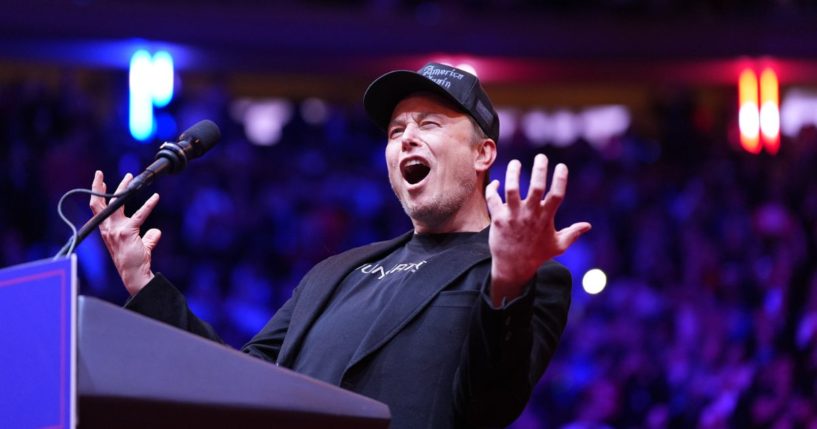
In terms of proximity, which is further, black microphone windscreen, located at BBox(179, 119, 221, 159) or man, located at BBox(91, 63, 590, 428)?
black microphone windscreen, located at BBox(179, 119, 221, 159)

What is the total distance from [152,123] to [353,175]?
1.95 meters

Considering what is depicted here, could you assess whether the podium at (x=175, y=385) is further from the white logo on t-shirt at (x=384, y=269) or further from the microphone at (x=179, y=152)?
the white logo on t-shirt at (x=384, y=269)

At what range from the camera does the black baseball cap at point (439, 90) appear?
2.55 meters

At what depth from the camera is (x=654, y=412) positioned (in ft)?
22.4

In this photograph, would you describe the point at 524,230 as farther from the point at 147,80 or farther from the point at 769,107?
the point at 769,107

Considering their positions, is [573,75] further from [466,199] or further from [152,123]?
[466,199]

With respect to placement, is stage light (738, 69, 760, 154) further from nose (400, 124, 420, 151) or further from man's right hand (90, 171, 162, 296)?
man's right hand (90, 171, 162, 296)

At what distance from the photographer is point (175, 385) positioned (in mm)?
1672

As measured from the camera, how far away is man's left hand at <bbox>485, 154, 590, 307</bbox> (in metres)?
1.87

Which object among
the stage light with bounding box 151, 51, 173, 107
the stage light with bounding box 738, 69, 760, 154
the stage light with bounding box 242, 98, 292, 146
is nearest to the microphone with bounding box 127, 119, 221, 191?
the stage light with bounding box 151, 51, 173, 107

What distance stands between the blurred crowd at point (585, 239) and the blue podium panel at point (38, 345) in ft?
17.4

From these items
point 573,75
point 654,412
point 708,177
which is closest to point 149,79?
point 573,75

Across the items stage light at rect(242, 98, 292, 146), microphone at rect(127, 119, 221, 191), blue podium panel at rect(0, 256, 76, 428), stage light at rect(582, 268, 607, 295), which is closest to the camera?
blue podium panel at rect(0, 256, 76, 428)

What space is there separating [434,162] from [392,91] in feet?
0.69
